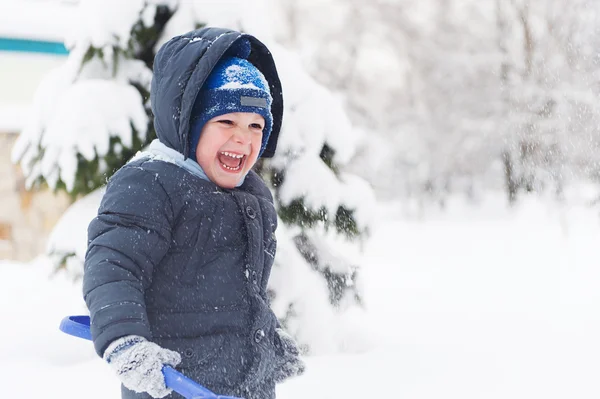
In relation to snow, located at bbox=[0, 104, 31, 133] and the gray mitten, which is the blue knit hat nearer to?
the gray mitten

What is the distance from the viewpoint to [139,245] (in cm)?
153

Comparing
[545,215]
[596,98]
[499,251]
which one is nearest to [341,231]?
[499,251]

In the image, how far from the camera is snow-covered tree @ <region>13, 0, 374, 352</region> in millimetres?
4246

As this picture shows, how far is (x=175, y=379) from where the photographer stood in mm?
1323

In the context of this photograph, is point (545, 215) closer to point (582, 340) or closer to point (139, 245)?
point (582, 340)

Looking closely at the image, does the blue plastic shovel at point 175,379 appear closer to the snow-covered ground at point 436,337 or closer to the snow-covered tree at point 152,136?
the snow-covered ground at point 436,337

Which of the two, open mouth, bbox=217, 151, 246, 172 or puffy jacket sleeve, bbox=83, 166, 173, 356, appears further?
open mouth, bbox=217, 151, 246, 172

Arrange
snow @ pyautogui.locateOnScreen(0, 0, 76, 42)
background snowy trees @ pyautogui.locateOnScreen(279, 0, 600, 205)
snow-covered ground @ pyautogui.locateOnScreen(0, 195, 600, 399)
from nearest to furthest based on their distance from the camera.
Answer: snow-covered ground @ pyautogui.locateOnScreen(0, 195, 600, 399)
snow @ pyautogui.locateOnScreen(0, 0, 76, 42)
background snowy trees @ pyautogui.locateOnScreen(279, 0, 600, 205)

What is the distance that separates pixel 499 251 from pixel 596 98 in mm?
4371

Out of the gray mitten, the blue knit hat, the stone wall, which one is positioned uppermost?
the blue knit hat

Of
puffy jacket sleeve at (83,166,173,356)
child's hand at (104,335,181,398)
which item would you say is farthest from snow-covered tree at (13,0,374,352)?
child's hand at (104,335,181,398)

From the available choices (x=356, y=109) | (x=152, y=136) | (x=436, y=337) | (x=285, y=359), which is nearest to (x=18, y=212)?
(x=152, y=136)

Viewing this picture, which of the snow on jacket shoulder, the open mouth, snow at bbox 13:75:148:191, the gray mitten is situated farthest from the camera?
snow at bbox 13:75:148:191

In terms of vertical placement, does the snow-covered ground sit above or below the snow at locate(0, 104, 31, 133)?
below
